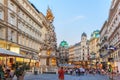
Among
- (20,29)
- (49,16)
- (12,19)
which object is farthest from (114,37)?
(12,19)

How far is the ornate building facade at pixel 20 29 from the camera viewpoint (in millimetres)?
62531

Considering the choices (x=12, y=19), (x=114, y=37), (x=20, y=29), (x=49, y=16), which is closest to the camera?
(x=12, y=19)

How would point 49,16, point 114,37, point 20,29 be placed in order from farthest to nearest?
point 114,37, point 49,16, point 20,29

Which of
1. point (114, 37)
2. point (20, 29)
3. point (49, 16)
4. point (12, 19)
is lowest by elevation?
point (114, 37)

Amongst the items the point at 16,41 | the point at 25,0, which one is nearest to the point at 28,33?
the point at 25,0

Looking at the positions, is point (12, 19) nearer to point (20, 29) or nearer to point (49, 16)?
point (20, 29)

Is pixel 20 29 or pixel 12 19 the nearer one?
pixel 12 19

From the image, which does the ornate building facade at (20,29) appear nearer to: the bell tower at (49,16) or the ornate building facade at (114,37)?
the bell tower at (49,16)

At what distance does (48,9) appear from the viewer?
7988cm

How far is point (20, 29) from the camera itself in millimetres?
76688

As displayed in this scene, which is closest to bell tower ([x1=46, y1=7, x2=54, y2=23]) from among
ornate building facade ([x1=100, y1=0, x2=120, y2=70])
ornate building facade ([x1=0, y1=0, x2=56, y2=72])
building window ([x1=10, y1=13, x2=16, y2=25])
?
ornate building facade ([x1=0, y1=0, x2=56, y2=72])

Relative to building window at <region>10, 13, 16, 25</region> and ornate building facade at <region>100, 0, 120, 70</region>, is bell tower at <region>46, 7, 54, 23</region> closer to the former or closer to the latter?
building window at <region>10, 13, 16, 25</region>

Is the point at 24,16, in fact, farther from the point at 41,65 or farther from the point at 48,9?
the point at 41,65

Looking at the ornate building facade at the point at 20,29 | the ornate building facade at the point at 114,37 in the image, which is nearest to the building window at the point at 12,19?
the ornate building facade at the point at 20,29
